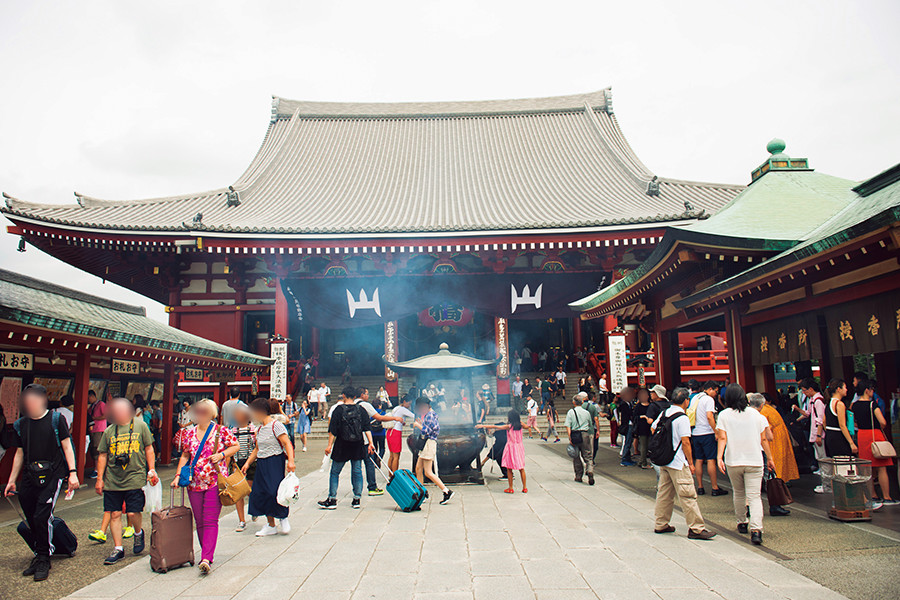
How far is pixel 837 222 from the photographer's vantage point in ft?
20.6

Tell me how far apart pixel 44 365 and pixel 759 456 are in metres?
9.90

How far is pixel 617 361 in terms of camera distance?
16000 mm

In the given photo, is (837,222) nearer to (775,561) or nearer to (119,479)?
(775,561)

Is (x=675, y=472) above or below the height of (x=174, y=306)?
below

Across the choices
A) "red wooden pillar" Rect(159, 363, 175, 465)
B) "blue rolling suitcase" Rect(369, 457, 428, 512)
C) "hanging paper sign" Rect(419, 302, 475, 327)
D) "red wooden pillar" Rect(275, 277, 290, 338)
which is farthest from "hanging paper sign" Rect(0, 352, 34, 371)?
"hanging paper sign" Rect(419, 302, 475, 327)

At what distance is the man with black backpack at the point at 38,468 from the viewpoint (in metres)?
4.64

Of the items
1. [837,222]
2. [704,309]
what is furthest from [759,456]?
[704,309]

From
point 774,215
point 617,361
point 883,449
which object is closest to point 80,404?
point 774,215

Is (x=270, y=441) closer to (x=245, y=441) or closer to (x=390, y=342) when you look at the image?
(x=245, y=441)

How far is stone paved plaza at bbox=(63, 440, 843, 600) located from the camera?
408 centimetres

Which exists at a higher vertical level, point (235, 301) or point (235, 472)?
point (235, 301)

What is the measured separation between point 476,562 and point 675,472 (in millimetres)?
2090

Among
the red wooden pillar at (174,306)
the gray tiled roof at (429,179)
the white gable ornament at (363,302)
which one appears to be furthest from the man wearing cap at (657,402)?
the red wooden pillar at (174,306)

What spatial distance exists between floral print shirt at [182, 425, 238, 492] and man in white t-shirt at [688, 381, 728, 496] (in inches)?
235
